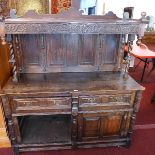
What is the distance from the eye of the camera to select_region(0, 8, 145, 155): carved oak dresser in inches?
68.1

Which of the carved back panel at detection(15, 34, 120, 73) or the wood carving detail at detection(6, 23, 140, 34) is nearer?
the wood carving detail at detection(6, 23, 140, 34)

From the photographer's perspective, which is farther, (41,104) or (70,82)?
(70,82)

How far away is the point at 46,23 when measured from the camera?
1646mm

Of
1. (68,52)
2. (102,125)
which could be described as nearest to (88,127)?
(102,125)

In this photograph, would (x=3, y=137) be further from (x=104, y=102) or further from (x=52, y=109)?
(x=104, y=102)

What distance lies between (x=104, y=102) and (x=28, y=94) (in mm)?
700

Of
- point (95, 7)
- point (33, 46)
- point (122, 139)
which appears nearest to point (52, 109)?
point (33, 46)

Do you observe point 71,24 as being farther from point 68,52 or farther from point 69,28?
point 68,52

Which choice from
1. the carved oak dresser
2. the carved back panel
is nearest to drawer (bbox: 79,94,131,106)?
the carved oak dresser

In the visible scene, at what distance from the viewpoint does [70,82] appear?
1.92 m

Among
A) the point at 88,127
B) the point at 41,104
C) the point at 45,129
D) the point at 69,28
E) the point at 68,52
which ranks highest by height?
the point at 69,28

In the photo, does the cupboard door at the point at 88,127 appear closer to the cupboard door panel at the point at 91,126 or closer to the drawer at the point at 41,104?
the cupboard door panel at the point at 91,126

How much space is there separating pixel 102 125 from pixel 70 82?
0.54 m

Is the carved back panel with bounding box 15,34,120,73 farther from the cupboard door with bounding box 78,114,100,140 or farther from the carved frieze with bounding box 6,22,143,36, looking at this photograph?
the cupboard door with bounding box 78,114,100,140
